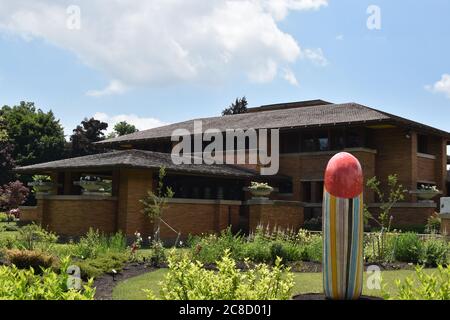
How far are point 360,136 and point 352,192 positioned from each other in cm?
2396

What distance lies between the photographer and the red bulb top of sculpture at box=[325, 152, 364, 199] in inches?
237

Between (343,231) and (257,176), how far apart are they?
23504 mm

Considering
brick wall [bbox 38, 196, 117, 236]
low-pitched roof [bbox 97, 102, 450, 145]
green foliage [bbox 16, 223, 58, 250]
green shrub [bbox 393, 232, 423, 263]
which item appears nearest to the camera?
green foliage [bbox 16, 223, 58, 250]

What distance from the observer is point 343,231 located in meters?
5.97

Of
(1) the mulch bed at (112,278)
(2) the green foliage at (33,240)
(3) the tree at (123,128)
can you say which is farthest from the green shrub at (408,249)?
(3) the tree at (123,128)

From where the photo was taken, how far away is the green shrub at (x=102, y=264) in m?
11.3

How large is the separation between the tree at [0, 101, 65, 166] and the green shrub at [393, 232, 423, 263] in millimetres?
44667

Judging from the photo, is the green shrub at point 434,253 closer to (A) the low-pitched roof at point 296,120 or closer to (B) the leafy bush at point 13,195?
(A) the low-pitched roof at point 296,120

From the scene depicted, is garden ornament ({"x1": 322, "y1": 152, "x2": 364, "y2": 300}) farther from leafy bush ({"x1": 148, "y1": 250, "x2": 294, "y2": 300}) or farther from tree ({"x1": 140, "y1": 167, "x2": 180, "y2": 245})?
tree ({"x1": 140, "y1": 167, "x2": 180, "y2": 245})

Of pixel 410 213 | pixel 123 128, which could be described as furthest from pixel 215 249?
pixel 123 128

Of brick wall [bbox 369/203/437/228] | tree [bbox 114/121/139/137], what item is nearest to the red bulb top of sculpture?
brick wall [bbox 369/203/437/228]

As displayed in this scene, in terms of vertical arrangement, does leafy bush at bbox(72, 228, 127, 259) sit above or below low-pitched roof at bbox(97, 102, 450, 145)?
below

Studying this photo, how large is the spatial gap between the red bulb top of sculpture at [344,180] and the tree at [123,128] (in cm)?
6587
